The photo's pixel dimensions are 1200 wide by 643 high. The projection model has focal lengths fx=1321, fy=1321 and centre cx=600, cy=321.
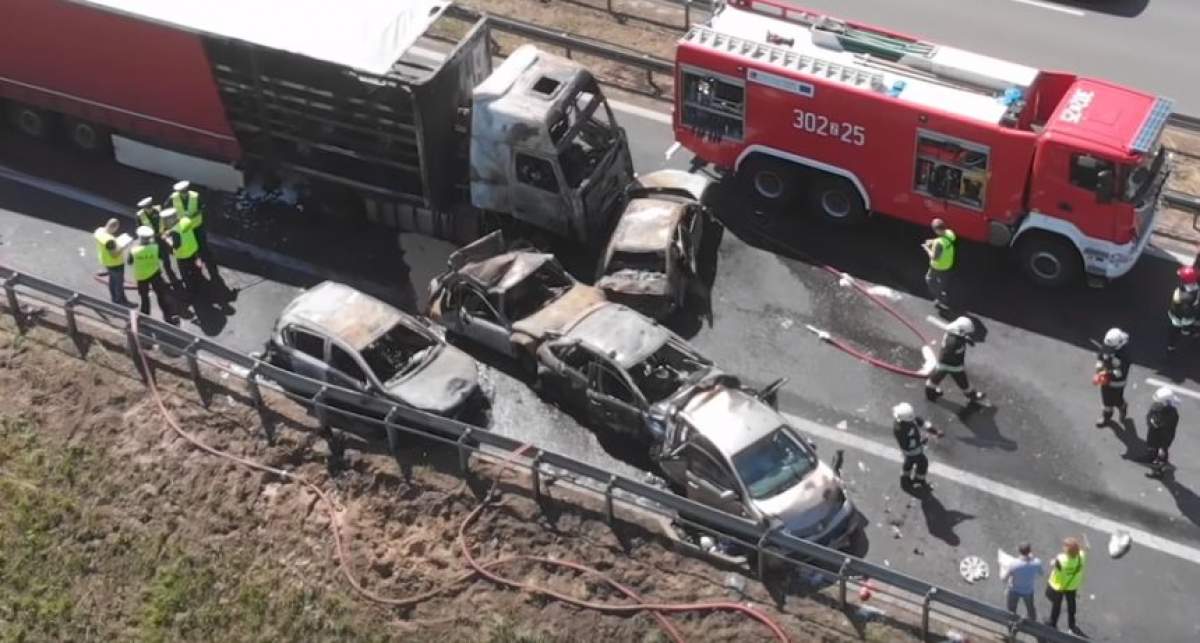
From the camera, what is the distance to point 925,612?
13.3 metres

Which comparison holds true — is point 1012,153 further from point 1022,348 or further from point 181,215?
point 181,215

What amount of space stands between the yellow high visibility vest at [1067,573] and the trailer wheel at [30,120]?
653 inches

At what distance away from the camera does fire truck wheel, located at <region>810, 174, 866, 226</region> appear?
19.1 metres

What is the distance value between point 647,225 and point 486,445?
437 cm

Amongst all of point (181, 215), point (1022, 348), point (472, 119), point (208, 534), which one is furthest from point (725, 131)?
point (208, 534)

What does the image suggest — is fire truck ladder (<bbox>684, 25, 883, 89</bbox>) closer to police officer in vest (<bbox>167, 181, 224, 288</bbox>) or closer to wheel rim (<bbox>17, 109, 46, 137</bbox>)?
police officer in vest (<bbox>167, 181, 224, 288</bbox>)

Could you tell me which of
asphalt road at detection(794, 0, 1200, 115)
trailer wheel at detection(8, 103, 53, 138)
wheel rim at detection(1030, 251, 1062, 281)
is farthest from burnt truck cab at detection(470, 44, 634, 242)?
asphalt road at detection(794, 0, 1200, 115)

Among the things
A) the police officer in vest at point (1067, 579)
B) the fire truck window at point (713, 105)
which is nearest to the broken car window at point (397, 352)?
the fire truck window at point (713, 105)

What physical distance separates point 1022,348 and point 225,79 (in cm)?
1187

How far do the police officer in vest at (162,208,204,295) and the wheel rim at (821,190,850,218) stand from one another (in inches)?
354

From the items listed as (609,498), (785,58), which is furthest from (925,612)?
(785,58)

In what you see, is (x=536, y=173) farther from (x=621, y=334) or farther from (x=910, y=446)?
(x=910, y=446)

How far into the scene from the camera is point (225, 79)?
19281 millimetres

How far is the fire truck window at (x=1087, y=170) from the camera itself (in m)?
16.9
